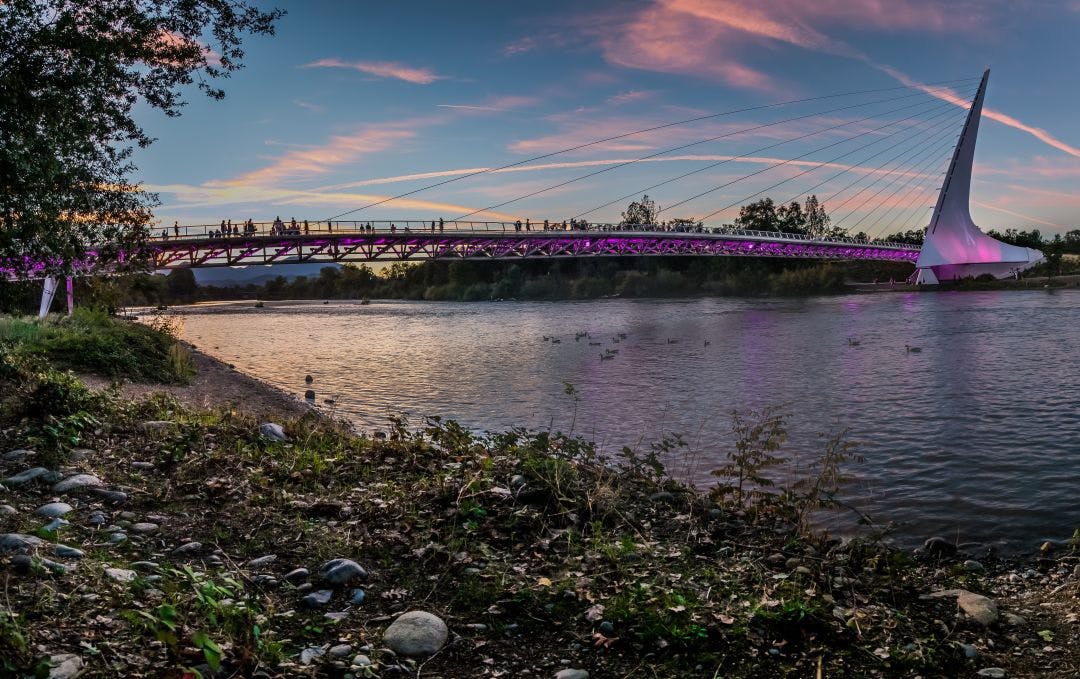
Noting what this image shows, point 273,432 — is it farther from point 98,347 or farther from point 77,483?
point 98,347

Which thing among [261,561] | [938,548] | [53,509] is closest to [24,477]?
[53,509]

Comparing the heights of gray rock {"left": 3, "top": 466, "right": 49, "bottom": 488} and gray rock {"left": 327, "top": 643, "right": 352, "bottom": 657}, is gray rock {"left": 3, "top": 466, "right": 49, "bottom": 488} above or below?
above

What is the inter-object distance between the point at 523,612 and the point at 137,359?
14.8 meters

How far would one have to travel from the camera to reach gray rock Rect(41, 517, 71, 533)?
5105 millimetres

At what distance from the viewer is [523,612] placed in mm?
4703

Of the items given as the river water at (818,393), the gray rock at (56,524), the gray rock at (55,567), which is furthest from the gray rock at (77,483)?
the river water at (818,393)

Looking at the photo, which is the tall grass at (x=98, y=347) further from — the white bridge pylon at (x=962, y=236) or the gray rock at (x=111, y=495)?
the white bridge pylon at (x=962, y=236)

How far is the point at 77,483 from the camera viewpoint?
6.29 m

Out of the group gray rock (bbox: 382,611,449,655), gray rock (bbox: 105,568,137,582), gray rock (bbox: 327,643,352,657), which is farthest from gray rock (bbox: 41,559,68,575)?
gray rock (bbox: 382,611,449,655)

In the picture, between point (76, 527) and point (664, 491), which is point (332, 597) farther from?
point (664, 491)

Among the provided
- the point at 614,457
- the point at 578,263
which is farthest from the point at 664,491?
the point at 578,263

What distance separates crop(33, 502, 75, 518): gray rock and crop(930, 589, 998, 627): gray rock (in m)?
6.84

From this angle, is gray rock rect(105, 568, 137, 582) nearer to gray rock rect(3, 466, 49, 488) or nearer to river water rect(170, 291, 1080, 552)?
gray rock rect(3, 466, 49, 488)

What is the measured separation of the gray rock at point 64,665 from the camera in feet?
10.6
